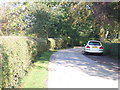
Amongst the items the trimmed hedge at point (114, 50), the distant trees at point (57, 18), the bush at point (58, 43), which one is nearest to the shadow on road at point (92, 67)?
the trimmed hedge at point (114, 50)

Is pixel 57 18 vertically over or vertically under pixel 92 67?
over

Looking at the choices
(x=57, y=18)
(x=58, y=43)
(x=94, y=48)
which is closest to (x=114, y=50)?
(x=94, y=48)

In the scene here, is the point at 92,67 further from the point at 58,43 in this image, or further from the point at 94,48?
the point at 58,43

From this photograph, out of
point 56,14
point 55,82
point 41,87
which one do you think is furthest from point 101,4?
point 56,14

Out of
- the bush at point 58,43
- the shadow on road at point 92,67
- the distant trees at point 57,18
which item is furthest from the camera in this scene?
the bush at point 58,43

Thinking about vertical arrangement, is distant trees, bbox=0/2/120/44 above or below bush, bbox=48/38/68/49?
above

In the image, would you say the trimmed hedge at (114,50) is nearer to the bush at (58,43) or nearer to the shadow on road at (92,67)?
the shadow on road at (92,67)

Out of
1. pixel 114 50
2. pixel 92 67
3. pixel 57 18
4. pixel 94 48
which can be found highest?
pixel 57 18

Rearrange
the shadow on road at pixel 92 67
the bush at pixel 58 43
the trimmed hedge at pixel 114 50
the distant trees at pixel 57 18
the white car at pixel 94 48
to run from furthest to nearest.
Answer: the bush at pixel 58 43 → the white car at pixel 94 48 → the trimmed hedge at pixel 114 50 → the distant trees at pixel 57 18 → the shadow on road at pixel 92 67

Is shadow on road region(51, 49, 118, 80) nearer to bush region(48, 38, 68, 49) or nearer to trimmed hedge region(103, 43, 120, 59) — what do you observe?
trimmed hedge region(103, 43, 120, 59)

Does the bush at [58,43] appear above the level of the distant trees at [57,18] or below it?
below

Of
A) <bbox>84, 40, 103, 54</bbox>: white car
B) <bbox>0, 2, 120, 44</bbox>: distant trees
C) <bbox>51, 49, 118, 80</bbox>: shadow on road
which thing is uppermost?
<bbox>0, 2, 120, 44</bbox>: distant trees

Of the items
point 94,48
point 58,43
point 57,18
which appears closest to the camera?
point 94,48

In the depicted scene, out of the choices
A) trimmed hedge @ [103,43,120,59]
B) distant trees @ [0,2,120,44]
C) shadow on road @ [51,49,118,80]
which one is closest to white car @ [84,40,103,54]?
trimmed hedge @ [103,43,120,59]
